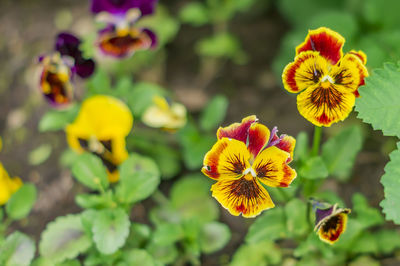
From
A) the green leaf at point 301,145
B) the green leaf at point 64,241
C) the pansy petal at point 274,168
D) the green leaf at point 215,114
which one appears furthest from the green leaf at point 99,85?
the pansy petal at point 274,168

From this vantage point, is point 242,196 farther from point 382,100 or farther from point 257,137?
point 382,100

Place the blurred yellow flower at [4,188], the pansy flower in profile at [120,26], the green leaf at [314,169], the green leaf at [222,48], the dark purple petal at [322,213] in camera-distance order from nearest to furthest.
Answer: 1. the dark purple petal at [322,213]
2. the green leaf at [314,169]
3. the blurred yellow flower at [4,188]
4. the pansy flower in profile at [120,26]
5. the green leaf at [222,48]

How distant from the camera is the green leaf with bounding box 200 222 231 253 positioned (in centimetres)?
177

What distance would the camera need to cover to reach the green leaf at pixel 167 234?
1.66 m

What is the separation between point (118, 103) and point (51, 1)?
133 centimetres

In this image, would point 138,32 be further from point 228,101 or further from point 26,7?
point 26,7

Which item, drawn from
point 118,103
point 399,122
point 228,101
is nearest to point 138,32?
point 118,103

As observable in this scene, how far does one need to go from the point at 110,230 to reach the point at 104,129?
66 centimetres

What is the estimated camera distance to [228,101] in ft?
8.30

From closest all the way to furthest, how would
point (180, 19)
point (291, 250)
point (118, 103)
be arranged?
point (291, 250) < point (118, 103) < point (180, 19)

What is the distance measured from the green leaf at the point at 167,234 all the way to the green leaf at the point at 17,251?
0.43 meters

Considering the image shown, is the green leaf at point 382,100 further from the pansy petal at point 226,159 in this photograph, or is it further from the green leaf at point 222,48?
the green leaf at point 222,48

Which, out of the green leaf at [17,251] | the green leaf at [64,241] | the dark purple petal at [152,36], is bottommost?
the green leaf at [17,251]

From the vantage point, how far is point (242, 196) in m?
1.29
